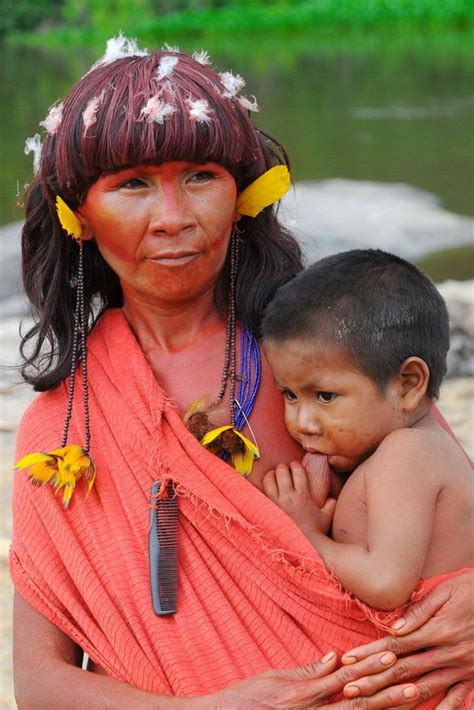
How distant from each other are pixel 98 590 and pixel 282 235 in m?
0.82

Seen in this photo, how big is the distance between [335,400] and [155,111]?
61 cm

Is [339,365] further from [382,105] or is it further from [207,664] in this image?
[382,105]

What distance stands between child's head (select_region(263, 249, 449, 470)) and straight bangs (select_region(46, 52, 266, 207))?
0.96 ft

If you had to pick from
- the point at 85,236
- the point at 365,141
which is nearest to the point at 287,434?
the point at 85,236

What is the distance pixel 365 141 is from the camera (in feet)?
46.6

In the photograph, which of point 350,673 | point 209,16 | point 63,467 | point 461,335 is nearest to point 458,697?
point 350,673

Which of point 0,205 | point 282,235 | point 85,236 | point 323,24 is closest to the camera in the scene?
point 85,236

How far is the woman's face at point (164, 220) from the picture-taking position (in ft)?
6.89

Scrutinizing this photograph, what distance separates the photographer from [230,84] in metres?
2.20

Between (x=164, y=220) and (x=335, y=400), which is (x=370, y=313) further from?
(x=164, y=220)

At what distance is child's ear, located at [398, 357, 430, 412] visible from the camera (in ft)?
6.95

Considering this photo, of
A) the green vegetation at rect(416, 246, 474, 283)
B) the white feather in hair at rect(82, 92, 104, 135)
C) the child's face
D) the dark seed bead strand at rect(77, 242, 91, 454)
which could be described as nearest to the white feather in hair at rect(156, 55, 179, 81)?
the white feather in hair at rect(82, 92, 104, 135)

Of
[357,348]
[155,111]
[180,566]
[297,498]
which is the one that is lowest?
[180,566]

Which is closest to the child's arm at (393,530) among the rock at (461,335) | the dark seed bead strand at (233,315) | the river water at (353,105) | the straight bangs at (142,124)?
the dark seed bead strand at (233,315)
